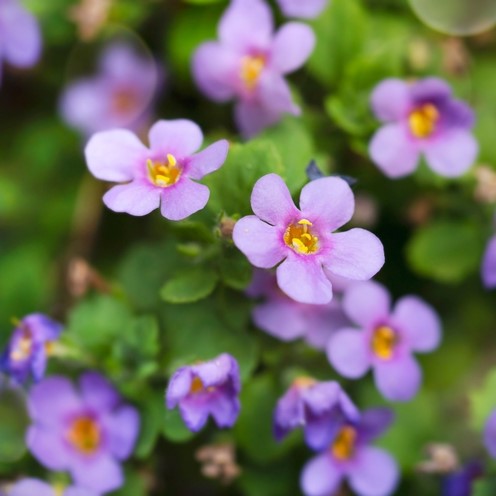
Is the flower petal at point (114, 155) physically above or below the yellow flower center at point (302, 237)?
above

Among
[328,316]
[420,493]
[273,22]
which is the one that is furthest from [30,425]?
[273,22]

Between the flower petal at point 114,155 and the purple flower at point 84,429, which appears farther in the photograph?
the purple flower at point 84,429

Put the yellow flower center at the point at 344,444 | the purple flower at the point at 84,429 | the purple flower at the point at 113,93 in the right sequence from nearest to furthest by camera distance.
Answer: the purple flower at the point at 84,429
the yellow flower center at the point at 344,444
the purple flower at the point at 113,93

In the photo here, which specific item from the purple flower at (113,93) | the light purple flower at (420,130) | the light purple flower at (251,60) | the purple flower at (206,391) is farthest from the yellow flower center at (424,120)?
the purple flower at (113,93)

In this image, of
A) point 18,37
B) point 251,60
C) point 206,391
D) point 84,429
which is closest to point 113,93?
point 18,37

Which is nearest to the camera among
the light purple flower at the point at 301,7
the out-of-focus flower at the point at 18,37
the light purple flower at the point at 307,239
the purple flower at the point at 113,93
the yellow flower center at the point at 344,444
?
the light purple flower at the point at 307,239

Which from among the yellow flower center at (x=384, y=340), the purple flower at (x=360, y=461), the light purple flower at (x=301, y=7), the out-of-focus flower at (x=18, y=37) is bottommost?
the purple flower at (x=360, y=461)

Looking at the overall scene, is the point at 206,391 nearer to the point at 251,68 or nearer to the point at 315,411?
the point at 315,411

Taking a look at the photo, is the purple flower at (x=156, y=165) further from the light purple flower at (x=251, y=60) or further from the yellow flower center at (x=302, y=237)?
the light purple flower at (x=251, y=60)
